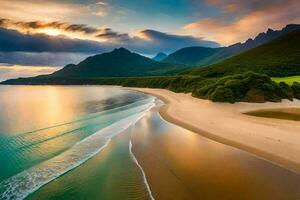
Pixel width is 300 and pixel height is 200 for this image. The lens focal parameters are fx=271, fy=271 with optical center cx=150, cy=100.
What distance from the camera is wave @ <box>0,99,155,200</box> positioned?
11.3m

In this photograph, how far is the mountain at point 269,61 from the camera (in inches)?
3447

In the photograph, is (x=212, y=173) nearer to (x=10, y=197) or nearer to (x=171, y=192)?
(x=171, y=192)

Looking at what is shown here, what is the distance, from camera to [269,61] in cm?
10612

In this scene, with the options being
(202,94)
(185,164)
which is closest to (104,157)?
(185,164)

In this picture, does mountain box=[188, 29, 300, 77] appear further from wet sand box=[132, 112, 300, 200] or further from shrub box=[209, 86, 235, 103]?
wet sand box=[132, 112, 300, 200]

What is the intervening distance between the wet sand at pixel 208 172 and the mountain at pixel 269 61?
69.3 metres

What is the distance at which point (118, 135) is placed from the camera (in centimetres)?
2162

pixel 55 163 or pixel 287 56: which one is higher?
pixel 287 56

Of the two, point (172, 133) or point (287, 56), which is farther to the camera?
point (287, 56)

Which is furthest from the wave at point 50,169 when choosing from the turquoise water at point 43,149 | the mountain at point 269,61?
the mountain at point 269,61

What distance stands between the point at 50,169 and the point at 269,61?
107485 millimetres

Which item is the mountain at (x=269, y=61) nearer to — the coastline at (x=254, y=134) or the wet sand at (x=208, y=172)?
the coastline at (x=254, y=134)

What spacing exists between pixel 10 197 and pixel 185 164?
7827 mm

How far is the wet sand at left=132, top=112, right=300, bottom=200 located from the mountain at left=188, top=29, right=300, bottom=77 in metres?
69.3
